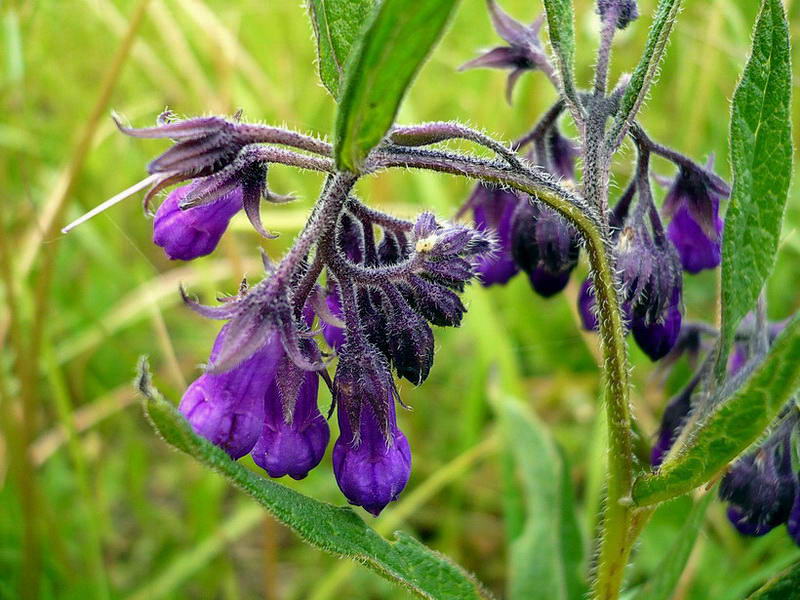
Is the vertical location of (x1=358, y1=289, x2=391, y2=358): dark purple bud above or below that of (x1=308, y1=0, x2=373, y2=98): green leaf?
below

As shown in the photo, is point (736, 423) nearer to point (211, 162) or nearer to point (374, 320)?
point (374, 320)

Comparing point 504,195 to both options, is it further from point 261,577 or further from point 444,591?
point 261,577

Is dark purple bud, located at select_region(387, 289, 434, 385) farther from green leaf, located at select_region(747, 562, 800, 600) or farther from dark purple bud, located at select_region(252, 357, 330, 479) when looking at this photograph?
green leaf, located at select_region(747, 562, 800, 600)

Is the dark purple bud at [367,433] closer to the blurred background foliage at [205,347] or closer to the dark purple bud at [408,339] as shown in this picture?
the dark purple bud at [408,339]

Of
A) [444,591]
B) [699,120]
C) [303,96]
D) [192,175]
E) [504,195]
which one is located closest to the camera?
[192,175]

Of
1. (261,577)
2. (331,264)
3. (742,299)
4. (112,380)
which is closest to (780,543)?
(742,299)

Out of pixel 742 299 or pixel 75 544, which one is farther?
pixel 75 544

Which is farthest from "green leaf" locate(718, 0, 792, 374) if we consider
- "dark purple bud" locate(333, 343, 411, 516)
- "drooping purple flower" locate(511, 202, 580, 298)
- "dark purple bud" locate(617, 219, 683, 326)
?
"dark purple bud" locate(333, 343, 411, 516)
